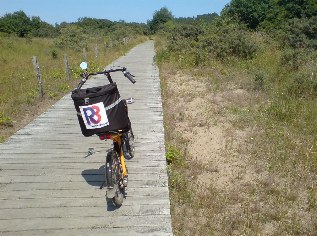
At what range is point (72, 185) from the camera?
185 inches

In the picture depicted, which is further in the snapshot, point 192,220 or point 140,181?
point 140,181

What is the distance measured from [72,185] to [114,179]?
1.09m

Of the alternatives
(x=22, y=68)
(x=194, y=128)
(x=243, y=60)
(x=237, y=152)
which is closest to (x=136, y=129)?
(x=194, y=128)

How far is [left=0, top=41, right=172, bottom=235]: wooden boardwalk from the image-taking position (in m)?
3.83

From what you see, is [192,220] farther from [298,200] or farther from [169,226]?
[298,200]

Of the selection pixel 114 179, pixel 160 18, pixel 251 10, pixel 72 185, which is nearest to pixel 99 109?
pixel 114 179

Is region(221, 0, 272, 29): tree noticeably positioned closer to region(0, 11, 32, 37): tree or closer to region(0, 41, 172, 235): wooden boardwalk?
region(0, 11, 32, 37): tree

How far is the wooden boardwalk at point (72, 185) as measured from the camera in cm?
383

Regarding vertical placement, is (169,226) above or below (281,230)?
above

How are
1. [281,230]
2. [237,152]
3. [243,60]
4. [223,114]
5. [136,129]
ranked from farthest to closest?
1. [243,60]
2. [223,114]
3. [136,129]
4. [237,152]
5. [281,230]

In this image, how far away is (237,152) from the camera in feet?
21.1

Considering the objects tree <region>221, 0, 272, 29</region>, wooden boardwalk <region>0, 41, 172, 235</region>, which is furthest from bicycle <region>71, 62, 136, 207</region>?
tree <region>221, 0, 272, 29</region>

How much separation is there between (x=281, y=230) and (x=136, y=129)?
3680mm

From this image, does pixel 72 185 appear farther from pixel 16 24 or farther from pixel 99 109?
pixel 16 24
